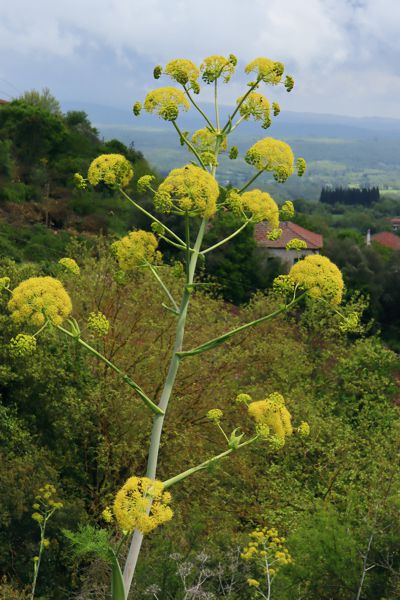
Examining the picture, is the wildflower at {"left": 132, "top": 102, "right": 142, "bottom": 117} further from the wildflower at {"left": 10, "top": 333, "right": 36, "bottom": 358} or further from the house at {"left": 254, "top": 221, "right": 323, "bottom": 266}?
the house at {"left": 254, "top": 221, "right": 323, "bottom": 266}

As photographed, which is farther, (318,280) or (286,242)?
(286,242)

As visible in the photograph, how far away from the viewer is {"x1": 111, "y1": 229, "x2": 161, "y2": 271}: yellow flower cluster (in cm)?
623

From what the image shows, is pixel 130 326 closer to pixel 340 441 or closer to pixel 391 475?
pixel 340 441

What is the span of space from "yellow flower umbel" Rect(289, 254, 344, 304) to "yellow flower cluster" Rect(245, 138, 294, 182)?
71 cm

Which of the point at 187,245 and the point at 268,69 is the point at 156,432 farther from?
the point at 268,69

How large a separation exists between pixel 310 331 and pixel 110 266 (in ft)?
38.6

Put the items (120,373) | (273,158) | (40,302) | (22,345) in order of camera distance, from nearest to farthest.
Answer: (120,373) < (22,345) < (40,302) < (273,158)

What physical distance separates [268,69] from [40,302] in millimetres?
2455

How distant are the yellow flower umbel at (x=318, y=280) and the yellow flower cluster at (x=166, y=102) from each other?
1.47 m

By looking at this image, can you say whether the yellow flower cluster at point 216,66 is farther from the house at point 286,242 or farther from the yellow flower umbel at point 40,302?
the house at point 286,242

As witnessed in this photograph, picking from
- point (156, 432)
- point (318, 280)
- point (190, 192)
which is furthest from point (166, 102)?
point (156, 432)

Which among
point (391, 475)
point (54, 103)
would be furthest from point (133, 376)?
point (54, 103)

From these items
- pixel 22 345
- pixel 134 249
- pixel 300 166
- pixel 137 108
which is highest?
pixel 137 108

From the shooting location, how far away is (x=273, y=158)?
20.0ft
